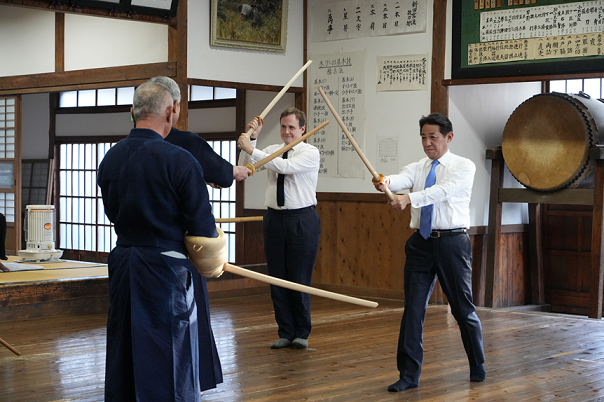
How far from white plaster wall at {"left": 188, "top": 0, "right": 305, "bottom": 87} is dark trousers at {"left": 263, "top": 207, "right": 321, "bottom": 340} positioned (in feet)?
7.46

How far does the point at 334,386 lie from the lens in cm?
385

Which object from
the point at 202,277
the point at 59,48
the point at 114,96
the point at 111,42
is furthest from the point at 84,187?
the point at 202,277

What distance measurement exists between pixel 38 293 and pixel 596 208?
4.61m

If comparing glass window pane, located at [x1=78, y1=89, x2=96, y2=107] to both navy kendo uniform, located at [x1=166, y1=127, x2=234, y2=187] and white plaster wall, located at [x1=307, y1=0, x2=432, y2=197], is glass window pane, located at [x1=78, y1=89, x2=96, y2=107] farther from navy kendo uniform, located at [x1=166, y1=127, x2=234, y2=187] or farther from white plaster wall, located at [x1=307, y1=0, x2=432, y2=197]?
navy kendo uniform, located at [x1=166, y1=127, x2=234, y2=187]

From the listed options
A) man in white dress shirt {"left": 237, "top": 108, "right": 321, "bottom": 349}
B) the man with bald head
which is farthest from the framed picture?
the man with bald head

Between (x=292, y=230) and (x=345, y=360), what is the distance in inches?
Result: 34.6

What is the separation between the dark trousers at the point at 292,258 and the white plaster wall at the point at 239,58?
2.27 meters

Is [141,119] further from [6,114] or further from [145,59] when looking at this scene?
[6,114]

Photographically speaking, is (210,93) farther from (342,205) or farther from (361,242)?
(361,242)

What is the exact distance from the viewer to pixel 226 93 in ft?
27.5

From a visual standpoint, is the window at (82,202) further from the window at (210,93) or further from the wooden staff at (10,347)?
the wooden staff at (10,347)

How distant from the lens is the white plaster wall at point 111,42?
21.7 feet

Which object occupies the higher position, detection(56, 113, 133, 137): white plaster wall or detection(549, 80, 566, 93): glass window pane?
detection(549, 80, 566, 93): glass window pane

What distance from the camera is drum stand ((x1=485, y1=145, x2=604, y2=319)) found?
6203mm
